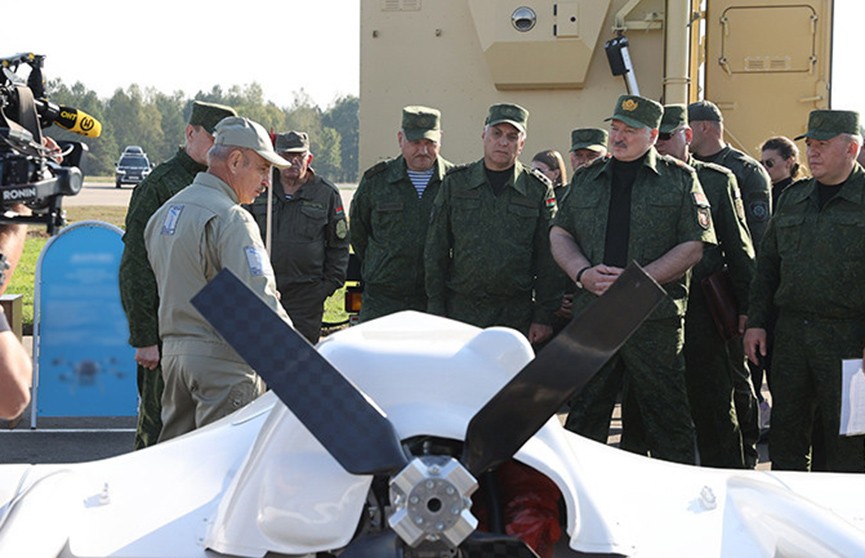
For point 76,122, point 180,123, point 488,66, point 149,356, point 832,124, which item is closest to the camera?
point 76,122

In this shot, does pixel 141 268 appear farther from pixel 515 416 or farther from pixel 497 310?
pixel 515 416

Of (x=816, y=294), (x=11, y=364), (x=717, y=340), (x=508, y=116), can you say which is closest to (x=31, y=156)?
(x=11, y=364)

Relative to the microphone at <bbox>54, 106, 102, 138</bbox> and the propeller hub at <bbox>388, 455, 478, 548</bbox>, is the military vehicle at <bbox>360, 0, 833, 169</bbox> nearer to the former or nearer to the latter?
the microphone at <bbox>54, 106, 102, 138</bbox>

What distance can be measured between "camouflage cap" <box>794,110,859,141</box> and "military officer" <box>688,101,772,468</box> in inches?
48.7

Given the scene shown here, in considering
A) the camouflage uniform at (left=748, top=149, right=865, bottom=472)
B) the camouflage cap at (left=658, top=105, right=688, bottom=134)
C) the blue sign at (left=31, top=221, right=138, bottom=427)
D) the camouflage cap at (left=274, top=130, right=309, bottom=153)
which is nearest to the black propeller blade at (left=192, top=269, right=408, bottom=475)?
the camouflage uniform at (left=748, top=149, right=865, bottom=472)

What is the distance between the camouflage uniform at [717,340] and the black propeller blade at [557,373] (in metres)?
3.63

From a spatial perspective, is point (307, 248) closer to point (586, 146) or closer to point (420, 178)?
point (420, 178)

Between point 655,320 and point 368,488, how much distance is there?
319 centimetres

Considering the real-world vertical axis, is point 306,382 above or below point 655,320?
above

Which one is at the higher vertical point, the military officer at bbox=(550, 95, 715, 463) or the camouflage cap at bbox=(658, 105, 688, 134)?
the camouflage cap at bbox=(658, 105, 688, 134)

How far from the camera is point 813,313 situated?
5391 mm

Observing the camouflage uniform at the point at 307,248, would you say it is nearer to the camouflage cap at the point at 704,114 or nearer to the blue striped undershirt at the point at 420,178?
the blue striped undershirt at the point at 420,178

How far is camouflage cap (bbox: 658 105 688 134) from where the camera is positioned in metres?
6.56

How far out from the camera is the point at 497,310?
19.9 feet
